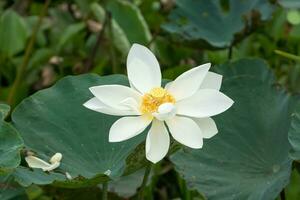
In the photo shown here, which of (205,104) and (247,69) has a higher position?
(205,104)

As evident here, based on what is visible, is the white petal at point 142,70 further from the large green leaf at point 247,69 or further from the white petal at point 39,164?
the large green leaf at point 247,69

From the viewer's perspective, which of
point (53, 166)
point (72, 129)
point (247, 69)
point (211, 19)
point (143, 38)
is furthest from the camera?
point (143, 38)

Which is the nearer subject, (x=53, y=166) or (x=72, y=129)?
(x=53, y=166)

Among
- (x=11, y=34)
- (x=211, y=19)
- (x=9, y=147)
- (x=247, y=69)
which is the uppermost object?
(x=9, y=147)

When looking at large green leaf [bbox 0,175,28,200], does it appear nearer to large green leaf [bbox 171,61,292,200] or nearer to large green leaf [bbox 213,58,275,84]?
large green leaf [bbox 171,61,292,200]

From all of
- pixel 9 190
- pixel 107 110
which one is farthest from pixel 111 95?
pixel 9 190

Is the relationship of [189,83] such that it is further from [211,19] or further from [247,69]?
[211,19]
